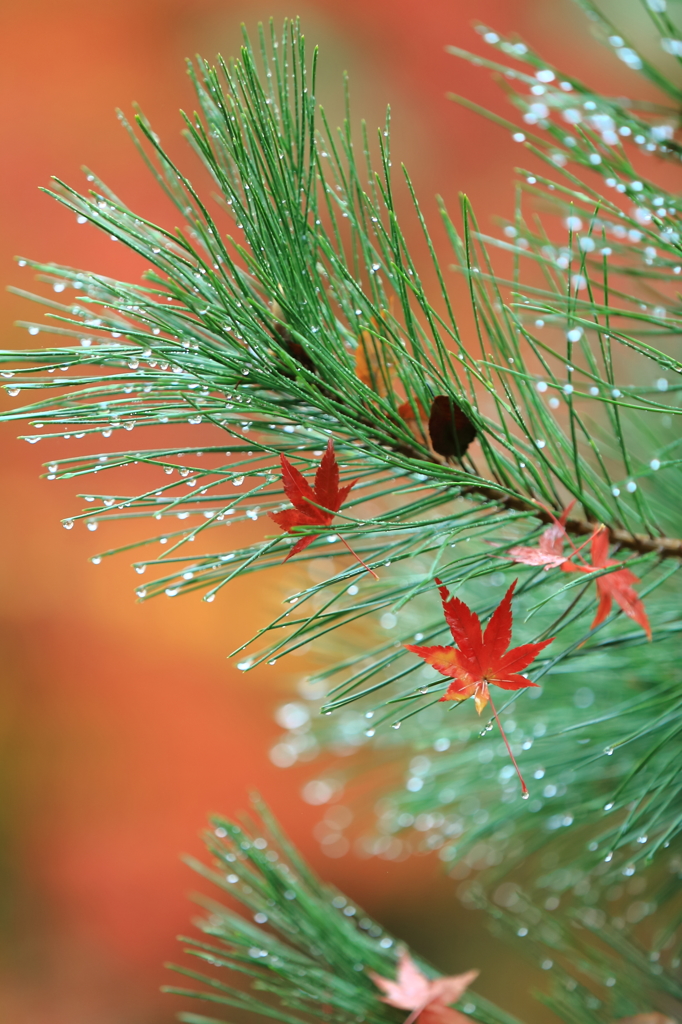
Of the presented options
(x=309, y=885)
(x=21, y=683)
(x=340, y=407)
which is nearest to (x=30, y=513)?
(x=21, y=683)

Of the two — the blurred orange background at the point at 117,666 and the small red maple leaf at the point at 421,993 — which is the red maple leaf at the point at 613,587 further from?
the blurred orange background at the point at 117,666

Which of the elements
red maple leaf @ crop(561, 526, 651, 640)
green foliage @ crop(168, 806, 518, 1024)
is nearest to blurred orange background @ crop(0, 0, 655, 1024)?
green foliage @ crop(168, 806, 518, 1024)

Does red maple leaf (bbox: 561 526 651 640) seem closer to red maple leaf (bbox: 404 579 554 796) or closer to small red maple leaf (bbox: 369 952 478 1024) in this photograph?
red maple leaf (bbox: 404 579 554 796)

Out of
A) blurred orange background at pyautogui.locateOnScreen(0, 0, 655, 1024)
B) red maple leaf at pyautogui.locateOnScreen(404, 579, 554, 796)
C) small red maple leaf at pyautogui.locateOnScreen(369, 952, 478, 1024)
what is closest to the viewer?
red maple leaf at pyautogui.locateOnScreen(404, 579, 554, 796)

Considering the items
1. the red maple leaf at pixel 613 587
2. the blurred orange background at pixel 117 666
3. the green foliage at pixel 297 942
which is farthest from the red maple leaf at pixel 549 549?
the blurred orange background at pixel 117 666

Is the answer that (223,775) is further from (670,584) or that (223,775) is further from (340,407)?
(340,407)

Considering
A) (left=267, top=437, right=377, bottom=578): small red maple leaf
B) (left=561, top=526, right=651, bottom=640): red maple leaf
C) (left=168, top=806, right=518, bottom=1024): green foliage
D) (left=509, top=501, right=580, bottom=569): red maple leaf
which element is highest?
(left=267, top=437, right=377, bottom=578): small red maple leaf

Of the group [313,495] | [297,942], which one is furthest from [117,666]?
[313,495]
